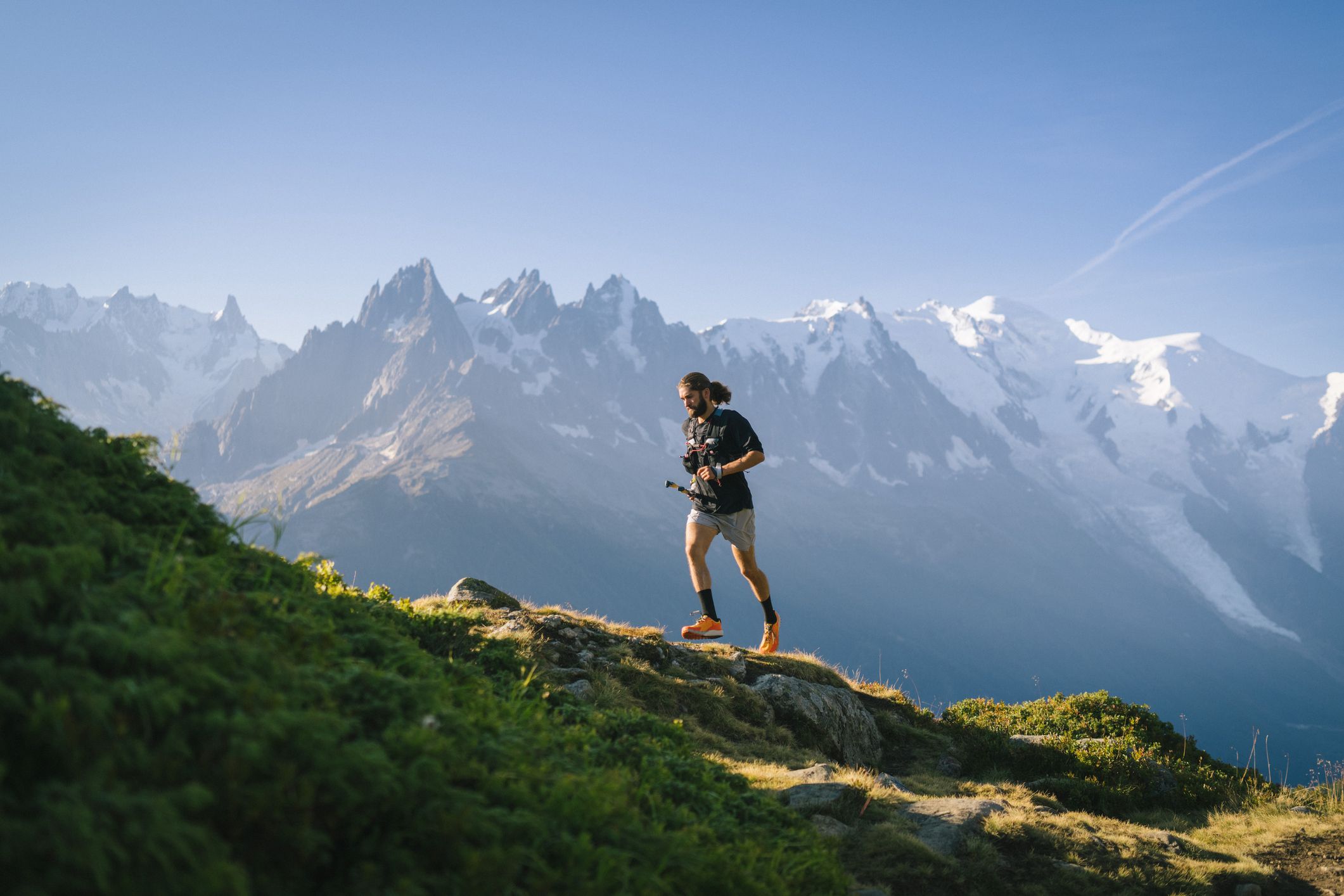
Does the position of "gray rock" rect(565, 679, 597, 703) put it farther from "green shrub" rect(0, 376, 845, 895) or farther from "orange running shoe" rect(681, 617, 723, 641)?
"orange running shoe" rect(681, 617, 723, 641)

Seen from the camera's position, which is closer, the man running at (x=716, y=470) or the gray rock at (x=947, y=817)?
the gray rock at (x=947, y=817)

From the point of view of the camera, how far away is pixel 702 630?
14.0 m

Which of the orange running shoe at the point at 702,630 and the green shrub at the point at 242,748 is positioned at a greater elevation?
the orange running shoe at the point at 702,630

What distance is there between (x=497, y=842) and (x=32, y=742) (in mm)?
1930

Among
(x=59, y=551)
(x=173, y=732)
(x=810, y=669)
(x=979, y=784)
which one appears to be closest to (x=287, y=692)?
(x=173, y=732)

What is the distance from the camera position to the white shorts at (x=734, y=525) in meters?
13.1

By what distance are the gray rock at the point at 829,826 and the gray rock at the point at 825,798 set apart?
121 mm

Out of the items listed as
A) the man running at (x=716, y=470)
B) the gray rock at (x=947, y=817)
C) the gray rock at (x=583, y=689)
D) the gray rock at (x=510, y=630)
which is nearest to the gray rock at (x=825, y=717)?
the man running at (x=716, y=470)

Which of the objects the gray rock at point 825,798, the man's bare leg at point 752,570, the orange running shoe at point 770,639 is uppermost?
the man's bare leg at point 752,570

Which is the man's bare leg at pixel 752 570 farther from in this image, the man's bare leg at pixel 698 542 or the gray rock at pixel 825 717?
the gray rock at pixel 825 717

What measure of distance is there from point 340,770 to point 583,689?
5.88 m

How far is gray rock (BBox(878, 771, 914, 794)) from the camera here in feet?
28.9

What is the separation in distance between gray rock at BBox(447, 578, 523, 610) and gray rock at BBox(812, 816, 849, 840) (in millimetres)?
6320

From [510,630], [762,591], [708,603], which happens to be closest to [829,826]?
[510,630]
